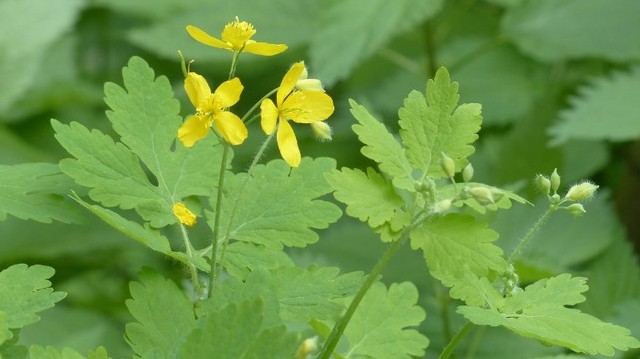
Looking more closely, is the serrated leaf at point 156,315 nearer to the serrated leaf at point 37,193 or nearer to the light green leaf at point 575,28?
the serrated leaf at point 37,193

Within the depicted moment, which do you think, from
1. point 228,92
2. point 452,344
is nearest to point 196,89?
point 228,92

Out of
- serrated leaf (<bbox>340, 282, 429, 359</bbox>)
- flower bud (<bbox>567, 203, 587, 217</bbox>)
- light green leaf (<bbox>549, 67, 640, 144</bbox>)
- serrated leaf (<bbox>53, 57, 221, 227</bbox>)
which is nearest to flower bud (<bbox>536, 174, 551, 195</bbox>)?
flower bud (<bbox>567, 203, 587, 217</bbox>)

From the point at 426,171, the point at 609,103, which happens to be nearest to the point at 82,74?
the point at 609,103

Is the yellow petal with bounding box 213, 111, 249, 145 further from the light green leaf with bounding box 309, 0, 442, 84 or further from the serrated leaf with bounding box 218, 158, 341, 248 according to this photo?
the light green leaf with bounding box 309, 0, 442, 84

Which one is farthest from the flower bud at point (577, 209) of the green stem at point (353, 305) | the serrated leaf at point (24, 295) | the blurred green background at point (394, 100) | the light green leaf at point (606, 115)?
the light green leaf at point (606, 115)

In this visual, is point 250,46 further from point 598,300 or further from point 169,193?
point 598,300

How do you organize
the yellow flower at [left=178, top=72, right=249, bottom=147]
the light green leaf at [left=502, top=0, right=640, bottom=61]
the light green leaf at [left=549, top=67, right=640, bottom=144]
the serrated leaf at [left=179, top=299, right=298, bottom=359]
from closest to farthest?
1. the serrated leaf at [left=179, top=299, right=298, bottom=359]
2. the yellow flower at [left=178, top=72, right=249, bottom=147]
3. the light green leaf at [left=549, top=67, right=640, bottom=144]
4. the light green leaf at [left=502, top=0, right=640, bottom=61]
